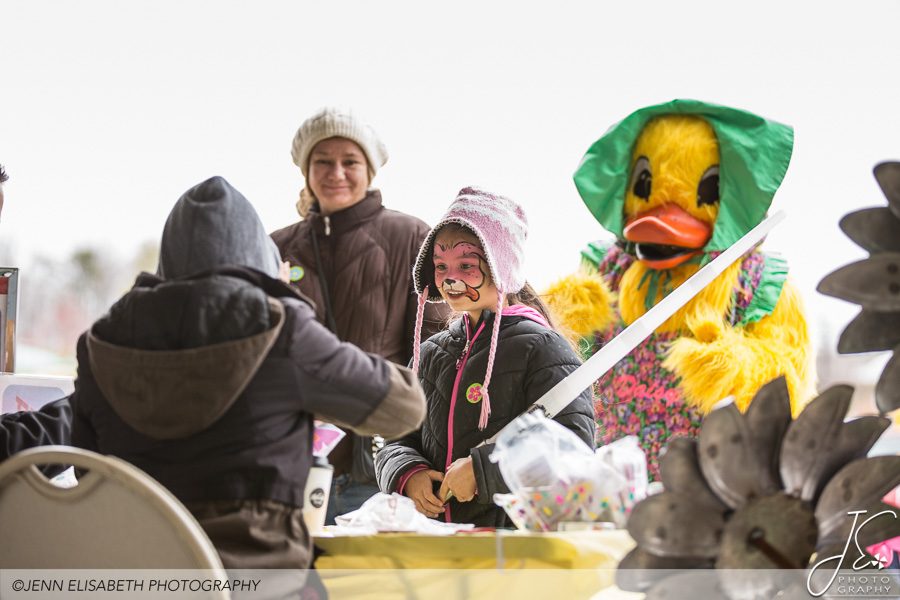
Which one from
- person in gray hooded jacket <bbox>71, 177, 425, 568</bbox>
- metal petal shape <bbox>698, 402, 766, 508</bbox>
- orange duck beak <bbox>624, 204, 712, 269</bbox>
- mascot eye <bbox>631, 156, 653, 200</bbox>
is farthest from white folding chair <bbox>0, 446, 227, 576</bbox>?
mascot eye <bbox>631, 156, 653, 200</bbox>

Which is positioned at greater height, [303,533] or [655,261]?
[655,261]

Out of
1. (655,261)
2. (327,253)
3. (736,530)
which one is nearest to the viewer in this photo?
(736,530)

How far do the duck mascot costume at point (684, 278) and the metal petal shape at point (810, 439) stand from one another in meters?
0.89

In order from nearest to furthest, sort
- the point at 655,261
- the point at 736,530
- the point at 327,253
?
1. the point at 736,530
2. the point at 655,261
3. the point at 327,253

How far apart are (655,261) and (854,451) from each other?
110 centimetres

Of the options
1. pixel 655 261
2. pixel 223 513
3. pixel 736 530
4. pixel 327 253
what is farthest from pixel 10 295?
pixel 736 530

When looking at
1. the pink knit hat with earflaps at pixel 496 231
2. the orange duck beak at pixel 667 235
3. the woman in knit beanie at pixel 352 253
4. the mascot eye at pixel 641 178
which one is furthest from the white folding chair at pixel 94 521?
the mascot eye at pixel 641 178

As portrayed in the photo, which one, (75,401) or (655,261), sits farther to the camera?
(655,261)

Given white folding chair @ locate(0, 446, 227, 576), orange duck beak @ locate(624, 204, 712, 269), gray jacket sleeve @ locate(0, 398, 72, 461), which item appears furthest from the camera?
orange duck beak @ locate(624, 204, 712, 269)

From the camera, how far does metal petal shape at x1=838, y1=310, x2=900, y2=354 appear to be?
1.27 meters

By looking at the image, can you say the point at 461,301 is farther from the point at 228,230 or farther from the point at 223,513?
the point at 223,513

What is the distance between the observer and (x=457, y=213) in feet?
5.68

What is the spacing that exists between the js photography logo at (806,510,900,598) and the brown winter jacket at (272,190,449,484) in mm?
1280

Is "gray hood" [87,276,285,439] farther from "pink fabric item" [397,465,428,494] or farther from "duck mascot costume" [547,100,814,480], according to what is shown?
"duck mascot costume" [547,100,814,480]
